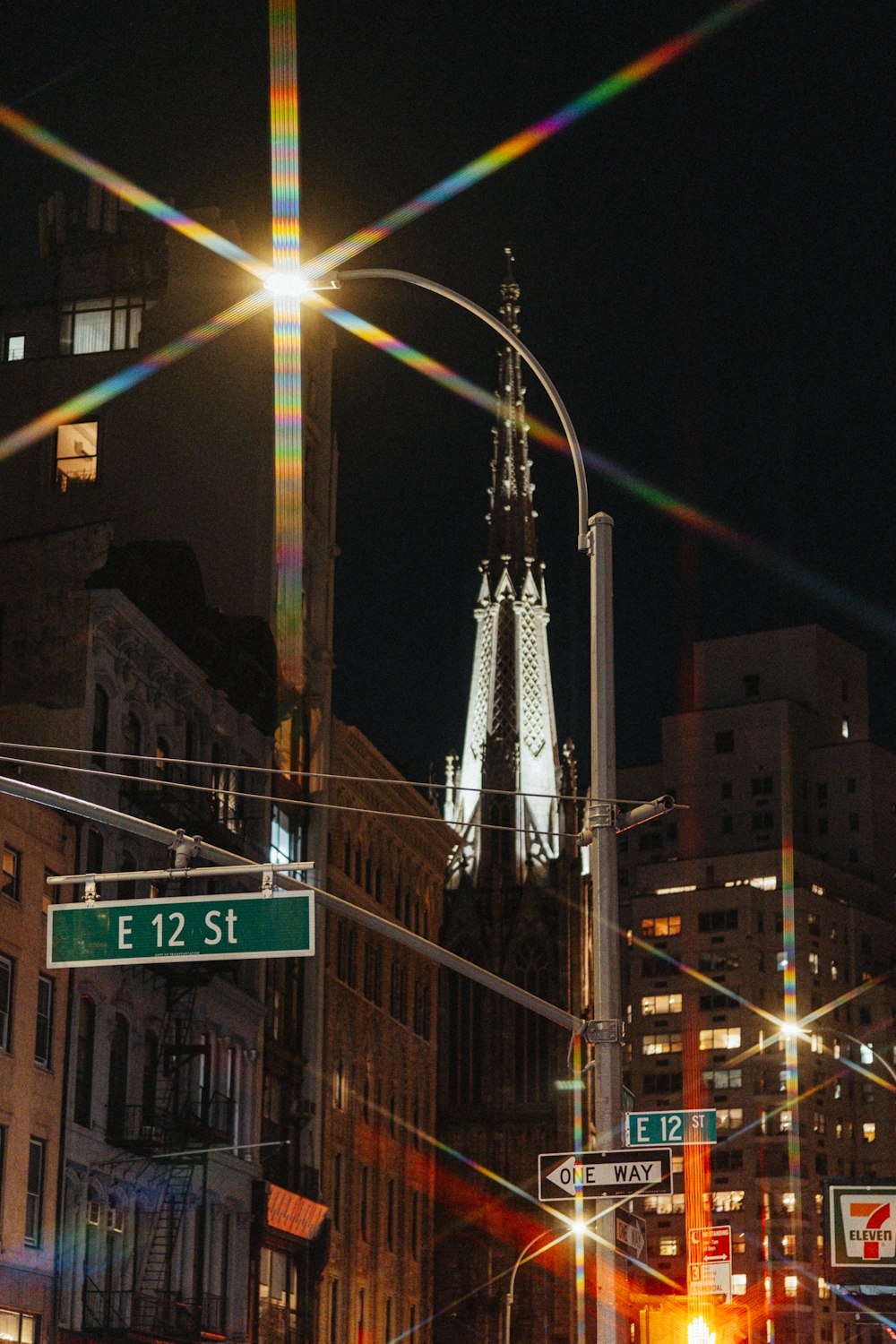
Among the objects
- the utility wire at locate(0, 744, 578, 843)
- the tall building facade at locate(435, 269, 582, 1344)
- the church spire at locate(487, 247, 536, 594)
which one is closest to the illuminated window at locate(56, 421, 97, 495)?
the utility wire at locate(0, 744, 578, 843)

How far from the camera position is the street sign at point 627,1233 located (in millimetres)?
19766

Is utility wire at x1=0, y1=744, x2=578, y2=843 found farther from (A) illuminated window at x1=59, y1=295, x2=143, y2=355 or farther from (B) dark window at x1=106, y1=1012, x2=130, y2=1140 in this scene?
(A) illuminated window at x1=59, y1=295, x2=143, y2=355

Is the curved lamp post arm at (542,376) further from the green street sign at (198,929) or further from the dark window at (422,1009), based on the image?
the dark window at (422,1009)

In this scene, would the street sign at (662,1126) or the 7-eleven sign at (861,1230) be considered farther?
the 7-eleven sign at (861,1230)

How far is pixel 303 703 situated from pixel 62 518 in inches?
390

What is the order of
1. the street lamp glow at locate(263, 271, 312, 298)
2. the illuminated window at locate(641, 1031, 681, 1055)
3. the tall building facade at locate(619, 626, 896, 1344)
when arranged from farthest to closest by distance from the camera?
the illuminated window at locate(641, 1031, 681, 1055)
the tall building facade at locate(619, 626, 896, 1344)
the street lamp glow at locate(263, 271, 312, 298)

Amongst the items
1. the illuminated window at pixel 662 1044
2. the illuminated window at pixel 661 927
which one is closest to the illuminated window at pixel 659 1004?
the illuminated window at pixel 662 1044

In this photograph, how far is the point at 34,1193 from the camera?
45.0m

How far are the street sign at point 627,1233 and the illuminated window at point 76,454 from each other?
50227mm

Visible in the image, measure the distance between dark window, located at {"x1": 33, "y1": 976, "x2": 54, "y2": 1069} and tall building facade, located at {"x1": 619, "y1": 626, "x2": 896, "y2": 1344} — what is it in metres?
82.5

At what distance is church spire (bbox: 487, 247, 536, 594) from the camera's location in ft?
500

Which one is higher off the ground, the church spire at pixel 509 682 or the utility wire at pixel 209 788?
the church spire at pixel 509 682

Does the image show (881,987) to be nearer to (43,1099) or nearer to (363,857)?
(363,857)

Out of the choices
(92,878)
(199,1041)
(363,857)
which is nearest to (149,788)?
(199,1041)
